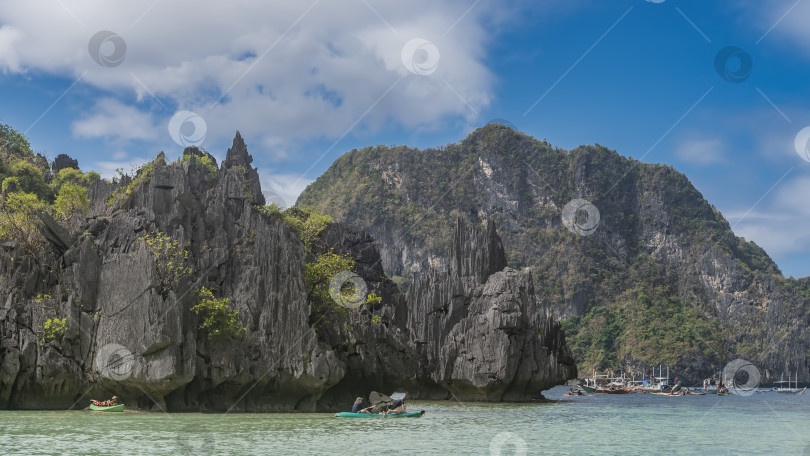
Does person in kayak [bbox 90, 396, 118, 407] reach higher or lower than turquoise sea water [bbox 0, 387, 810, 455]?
higher

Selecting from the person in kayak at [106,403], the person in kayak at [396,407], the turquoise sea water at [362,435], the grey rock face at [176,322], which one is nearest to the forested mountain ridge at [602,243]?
the turquoise sea water at [362,435]

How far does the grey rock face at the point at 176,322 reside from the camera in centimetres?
3253

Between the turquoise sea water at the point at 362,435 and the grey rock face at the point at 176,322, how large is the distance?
171 centimetres

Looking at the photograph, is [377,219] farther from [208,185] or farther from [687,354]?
[208,185]

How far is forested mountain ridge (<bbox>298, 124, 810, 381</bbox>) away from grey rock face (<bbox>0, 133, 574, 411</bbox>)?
373ft

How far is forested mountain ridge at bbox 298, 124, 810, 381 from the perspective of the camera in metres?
148

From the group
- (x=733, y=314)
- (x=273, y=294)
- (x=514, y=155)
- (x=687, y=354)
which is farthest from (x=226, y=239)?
(x=514, y=155)

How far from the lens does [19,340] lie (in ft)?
108

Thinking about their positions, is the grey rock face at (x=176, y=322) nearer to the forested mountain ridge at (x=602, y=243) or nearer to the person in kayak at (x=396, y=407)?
the person in kayak at (x=396, y=407)

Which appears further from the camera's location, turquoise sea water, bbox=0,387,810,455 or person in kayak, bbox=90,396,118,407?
person in kayak, bbox=90,396,118,407

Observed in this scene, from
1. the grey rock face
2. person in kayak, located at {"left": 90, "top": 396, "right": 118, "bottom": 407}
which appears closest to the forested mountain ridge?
the grey rock face

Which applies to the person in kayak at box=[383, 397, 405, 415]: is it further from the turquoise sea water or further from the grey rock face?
the grey rock face

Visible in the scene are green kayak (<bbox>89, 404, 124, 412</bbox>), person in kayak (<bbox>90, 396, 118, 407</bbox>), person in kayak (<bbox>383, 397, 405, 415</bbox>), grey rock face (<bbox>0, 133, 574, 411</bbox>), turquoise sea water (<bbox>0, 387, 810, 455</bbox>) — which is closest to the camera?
turquoise sea water (<bbox>0, 387, 810, 455</bbox>)

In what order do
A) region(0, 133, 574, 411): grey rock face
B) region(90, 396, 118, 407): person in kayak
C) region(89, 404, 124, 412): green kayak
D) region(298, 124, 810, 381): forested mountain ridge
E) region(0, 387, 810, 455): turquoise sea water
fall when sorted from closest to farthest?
region(0, 387, 810, 455): turquoise sea water
region(89, 404, 124, 412): green kayak
region(90, 396, 118, 407): person in kayak
region(0, 133, 574, 411): grey rock face
region(298, 124, 810, 381): forested mountain ridge
